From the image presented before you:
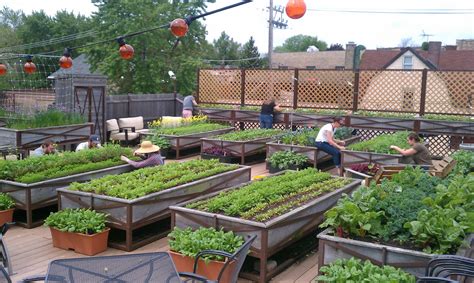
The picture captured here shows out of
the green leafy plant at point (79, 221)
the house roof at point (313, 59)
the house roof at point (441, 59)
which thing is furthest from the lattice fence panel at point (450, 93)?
the house roof at point (313, 59)

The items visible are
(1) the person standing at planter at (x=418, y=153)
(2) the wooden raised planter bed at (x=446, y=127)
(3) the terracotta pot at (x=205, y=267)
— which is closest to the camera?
(3) the terracotta pot at (x=205, y=267)

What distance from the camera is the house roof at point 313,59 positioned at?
54625 mm

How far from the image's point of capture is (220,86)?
60.0ft

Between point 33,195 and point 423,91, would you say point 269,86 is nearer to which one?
point 423,91

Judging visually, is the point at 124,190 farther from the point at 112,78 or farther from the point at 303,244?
the point at 112,78

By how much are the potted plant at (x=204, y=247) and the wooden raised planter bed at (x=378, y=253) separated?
854 millimetres

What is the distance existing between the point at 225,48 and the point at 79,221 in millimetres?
57047

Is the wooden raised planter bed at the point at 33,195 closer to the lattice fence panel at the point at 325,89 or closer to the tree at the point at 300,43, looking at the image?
the lattice fence panel at the point at 325,89

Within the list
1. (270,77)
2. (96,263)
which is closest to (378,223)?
(96,263)

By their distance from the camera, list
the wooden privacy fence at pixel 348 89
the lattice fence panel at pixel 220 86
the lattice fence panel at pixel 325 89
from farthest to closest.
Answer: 1. the lattice fence panel at pixel 220 86
2. the lattice fence panel at pixel 325 89
3. the wooden privacy fence at pixel 348 89

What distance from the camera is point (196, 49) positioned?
24.4 metres

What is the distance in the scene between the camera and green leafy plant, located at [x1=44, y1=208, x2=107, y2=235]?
232 inches

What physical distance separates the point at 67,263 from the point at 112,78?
19.9 m

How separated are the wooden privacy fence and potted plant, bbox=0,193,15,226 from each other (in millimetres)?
11370
